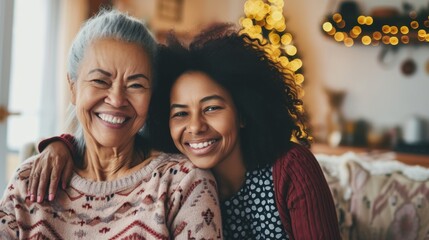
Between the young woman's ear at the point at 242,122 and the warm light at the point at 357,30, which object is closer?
the young woman's ear at the point at 242,122

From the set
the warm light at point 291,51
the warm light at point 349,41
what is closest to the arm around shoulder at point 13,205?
the warm light at point 291,51

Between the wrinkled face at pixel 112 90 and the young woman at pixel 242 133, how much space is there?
4.1 inches

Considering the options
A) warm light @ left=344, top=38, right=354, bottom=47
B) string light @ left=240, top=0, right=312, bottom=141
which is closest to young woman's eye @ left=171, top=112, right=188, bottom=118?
string light @ left=240, top=0, right=312, bottom=141

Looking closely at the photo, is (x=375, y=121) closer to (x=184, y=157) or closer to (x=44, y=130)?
(x=44, y=130)

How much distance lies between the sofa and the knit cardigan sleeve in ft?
1.96

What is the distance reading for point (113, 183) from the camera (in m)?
1.48

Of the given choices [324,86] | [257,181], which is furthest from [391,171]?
[324,86]

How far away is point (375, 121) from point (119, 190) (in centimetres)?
412

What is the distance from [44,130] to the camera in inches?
165

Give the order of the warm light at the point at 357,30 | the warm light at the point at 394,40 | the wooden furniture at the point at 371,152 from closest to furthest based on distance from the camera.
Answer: the wooden furniture at the point at 371,152 < the warm light at the point at 394,40 < the warm light at the point at 357,30

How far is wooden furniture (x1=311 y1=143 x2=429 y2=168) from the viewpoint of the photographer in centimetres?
434

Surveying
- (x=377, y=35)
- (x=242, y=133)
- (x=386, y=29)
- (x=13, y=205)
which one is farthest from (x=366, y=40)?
(x=13, y=205)

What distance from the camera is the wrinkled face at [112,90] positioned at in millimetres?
1454

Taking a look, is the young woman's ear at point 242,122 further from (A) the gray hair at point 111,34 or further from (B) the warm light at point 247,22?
(B) the warm light at point 247,22
